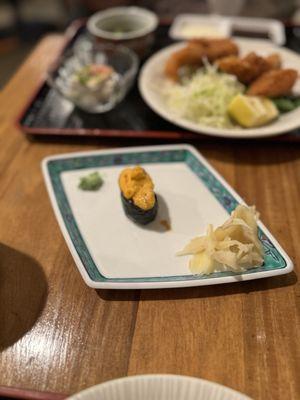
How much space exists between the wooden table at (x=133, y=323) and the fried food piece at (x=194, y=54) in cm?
75

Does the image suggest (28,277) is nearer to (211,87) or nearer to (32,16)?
(211,87)

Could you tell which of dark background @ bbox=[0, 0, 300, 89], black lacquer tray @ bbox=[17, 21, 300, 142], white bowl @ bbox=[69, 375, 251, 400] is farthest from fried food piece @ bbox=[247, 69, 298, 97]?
dark background @ bbox=[0, 0, 300, 89]

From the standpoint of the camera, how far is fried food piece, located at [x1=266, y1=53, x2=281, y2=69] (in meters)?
1.69

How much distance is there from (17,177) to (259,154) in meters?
0.81

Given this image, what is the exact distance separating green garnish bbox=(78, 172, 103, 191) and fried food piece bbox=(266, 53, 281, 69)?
2.84 feet

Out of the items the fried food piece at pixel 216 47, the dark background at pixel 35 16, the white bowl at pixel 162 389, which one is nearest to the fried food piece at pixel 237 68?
the fried food piece at pixel 216 47

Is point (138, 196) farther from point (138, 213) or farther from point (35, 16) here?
point (35, 16)

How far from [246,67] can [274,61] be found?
0.52 ft

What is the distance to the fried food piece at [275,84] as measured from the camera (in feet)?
5.14

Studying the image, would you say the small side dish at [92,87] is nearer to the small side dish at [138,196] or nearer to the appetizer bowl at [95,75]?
the appetizer bowl at [95,75]

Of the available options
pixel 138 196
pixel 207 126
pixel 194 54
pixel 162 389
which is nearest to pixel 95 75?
pixel 194 54

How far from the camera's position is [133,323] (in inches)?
38.2

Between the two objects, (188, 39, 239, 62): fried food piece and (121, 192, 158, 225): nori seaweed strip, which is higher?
(188, 39, 239, 62): fried food piece

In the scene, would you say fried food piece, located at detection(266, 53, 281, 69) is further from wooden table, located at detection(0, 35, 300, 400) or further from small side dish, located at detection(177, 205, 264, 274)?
small side dish, located at detection(177, 205, 264, 274)
